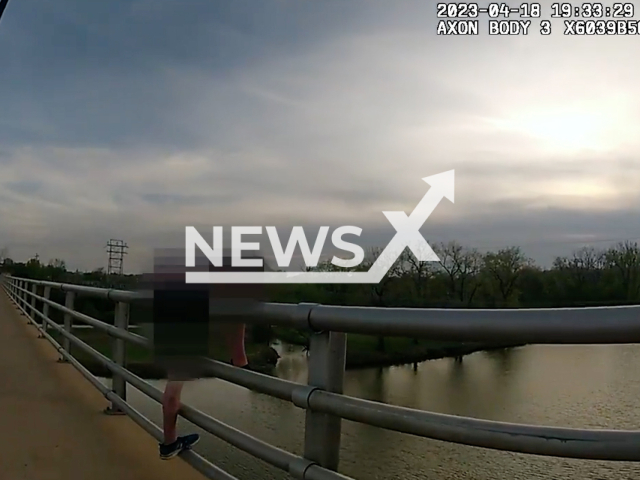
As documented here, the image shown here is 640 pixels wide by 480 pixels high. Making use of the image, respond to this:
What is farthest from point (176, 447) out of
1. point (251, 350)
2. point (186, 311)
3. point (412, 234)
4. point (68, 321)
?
point (412, 234)

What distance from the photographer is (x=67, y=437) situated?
3.42 m

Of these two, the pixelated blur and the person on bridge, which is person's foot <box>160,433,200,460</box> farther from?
the pixelated blur

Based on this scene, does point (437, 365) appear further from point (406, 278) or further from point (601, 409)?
point (406, 278)

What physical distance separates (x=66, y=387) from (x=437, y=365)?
40.5 feet

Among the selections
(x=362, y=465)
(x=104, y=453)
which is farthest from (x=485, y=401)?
(x=104, y=453)

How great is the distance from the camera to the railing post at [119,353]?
3.54 meters

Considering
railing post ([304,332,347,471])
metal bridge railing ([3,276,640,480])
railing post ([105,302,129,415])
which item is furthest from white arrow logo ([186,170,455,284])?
railing post ([304,332,347,471])

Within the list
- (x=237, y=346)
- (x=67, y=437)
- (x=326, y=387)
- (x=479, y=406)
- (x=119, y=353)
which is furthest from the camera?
(x=479, y=406)

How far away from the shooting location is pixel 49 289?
7.00 m

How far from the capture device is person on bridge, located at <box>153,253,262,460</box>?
223 cm

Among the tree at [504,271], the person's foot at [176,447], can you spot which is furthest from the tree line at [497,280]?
the person's foot at [176,447]

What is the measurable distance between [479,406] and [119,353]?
13.0m

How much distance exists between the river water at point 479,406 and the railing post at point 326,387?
9.76 ft

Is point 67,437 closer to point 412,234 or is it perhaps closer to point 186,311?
point 186,311
